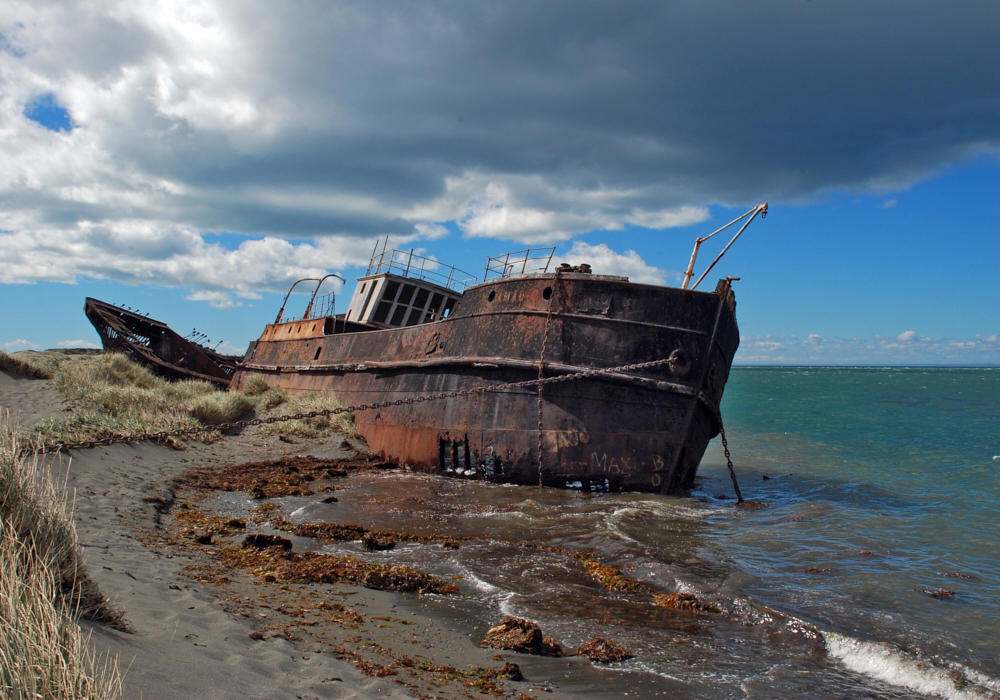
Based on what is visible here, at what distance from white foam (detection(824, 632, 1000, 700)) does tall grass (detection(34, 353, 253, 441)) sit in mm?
9298

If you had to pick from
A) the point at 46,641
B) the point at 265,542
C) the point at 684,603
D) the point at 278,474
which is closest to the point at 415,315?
the point at 278,474

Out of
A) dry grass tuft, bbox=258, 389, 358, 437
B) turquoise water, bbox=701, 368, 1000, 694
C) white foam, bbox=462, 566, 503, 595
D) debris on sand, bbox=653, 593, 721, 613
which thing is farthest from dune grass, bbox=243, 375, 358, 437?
debris on sand, bbox=653, 593, 721, 613

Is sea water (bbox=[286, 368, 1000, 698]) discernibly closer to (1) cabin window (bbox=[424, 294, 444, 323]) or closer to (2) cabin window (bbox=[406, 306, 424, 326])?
(2) cabin window (bbox=[406, 306, 424, 326])

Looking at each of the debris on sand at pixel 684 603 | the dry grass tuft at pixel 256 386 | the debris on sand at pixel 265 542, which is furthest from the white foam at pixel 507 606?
the dry grass tuft at pixel 256 386

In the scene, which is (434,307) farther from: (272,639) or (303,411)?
(272,639)

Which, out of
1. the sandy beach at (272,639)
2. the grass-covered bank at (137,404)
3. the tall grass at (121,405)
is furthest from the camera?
the grass-covered bank at (137,404)

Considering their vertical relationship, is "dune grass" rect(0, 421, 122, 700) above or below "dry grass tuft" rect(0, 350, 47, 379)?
below

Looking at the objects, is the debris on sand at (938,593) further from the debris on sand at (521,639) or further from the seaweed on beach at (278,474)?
the seaweed on beach at (278,474)

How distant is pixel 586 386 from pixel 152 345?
804 inches

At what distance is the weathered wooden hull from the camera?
8.87 m

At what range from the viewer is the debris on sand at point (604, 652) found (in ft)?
12.6

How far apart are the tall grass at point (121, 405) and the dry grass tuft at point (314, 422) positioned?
53.2 inches

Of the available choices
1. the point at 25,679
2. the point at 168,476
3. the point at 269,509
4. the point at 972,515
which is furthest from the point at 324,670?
the point at 972,515

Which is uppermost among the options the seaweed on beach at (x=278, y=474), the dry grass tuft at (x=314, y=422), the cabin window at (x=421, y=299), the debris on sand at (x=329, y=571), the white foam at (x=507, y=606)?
the cabin window at (x=421, y=299)
